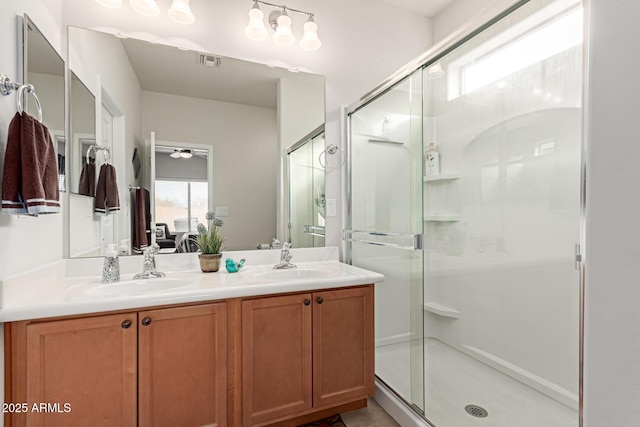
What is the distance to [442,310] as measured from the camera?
222 cm

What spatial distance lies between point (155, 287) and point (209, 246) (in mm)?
350

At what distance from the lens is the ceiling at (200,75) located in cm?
182

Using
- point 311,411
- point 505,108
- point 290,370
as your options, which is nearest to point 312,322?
point 290,370

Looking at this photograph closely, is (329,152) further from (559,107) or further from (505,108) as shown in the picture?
(559,107)

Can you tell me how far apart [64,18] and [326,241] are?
193 cm

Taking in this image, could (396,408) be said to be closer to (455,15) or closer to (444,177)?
(444,177)

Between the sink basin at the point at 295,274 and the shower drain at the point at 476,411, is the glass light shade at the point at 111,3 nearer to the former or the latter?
the sink basin at the point at 295,274

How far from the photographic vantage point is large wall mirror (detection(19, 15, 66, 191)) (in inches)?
A: 50.8

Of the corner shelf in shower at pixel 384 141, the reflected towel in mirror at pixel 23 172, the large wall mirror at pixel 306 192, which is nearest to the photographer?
the reflected towel in mirror at pixel 23 172

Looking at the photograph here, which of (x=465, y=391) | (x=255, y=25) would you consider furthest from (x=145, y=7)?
(x=465, y=391)

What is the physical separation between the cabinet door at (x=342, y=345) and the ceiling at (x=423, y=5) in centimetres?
220

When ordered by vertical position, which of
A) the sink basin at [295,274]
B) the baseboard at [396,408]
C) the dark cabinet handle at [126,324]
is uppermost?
the sink basin at [295,274]

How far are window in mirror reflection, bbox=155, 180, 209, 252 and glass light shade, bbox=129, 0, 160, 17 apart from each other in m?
0.93

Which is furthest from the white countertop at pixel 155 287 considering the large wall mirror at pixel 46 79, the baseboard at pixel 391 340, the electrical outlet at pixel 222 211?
the baseboard at pixel 391 340
